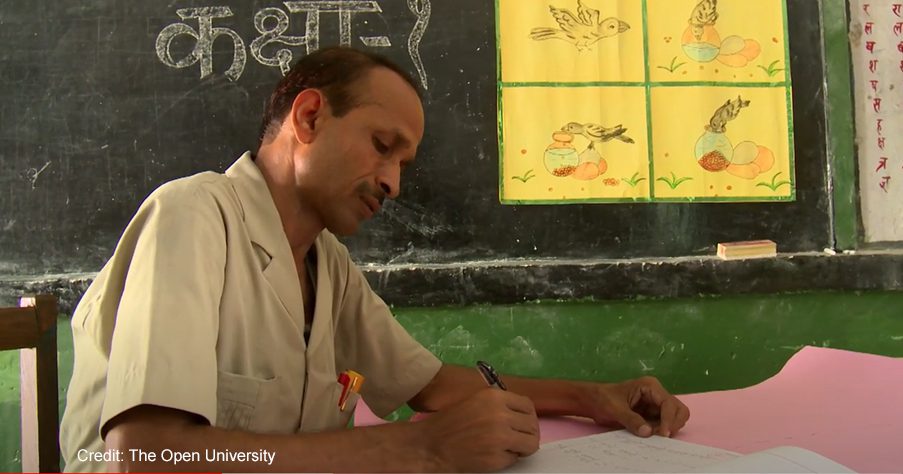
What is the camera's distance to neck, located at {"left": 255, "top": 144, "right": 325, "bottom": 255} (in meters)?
0.99

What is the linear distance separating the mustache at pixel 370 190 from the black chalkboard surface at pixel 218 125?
60cm

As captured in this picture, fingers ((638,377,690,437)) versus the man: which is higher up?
the man

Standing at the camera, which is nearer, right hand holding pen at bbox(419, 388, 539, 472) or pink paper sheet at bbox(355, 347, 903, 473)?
right hand holding pen at bbox(419, 388, 539, 472)

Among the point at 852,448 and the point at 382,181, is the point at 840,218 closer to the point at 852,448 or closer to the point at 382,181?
the point at 852,448

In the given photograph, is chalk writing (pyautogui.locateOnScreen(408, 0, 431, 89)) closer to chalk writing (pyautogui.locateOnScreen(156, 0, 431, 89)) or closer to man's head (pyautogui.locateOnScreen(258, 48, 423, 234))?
chalk writing (pyautogui.locateOnScreen(156, 0, 431, 89))

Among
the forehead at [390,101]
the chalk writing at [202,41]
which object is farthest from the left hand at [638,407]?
the chalk writing at [202,41]

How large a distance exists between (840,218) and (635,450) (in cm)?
112

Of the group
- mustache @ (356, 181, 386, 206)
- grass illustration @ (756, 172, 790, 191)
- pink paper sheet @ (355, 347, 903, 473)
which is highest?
grass illustration @ (756, 172, 790, 191)

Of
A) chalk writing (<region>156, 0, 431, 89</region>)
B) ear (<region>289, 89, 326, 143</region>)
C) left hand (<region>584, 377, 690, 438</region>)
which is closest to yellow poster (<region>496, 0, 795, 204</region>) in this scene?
chalk writing (<region>156, 0, 431, 89</region>)

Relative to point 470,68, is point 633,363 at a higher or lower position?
lower

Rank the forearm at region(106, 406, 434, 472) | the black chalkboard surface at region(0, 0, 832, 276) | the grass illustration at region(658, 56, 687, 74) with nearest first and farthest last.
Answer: the forearm at region(106, 406, 434, 472) < the black chalkboard surface at region(0, 0, 832, 276) < the grass illustration at region(658, 56, 687, 74)

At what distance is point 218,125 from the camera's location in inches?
62.6

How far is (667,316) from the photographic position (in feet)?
5.31

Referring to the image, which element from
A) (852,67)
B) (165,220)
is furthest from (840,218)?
(165,220)
